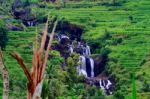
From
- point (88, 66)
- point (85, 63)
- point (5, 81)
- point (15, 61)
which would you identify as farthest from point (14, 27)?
point (5, 81)

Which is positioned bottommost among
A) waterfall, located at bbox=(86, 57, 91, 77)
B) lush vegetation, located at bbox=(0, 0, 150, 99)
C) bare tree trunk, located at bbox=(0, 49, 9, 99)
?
waterfall, located at bbox=(86, 57, 91, 77)

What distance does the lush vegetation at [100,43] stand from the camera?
35656mm

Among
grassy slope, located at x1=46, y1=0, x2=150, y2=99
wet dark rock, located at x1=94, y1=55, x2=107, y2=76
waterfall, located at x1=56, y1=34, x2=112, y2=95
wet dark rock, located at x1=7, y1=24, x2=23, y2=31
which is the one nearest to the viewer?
waterfall, located at x1=56, y1=34, x2=112, y2=95

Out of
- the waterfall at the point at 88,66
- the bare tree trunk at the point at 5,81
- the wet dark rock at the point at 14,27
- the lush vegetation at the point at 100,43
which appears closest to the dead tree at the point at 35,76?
the bare tree trunk at the point at 5,81

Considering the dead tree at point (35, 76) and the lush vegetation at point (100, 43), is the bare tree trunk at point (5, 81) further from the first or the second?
the lush vegetation at point (100, 43)

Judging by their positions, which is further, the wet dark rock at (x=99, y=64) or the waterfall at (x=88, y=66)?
the wet dark rock at (x=99, y=64)

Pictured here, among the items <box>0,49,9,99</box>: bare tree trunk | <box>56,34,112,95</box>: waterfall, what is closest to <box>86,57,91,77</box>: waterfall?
<box>56,34,112,95</box>: waterfall

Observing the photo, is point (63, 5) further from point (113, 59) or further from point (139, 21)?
point (113, 59)

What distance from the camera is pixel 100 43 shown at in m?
53.0

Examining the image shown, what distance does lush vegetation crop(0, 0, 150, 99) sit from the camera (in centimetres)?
3566

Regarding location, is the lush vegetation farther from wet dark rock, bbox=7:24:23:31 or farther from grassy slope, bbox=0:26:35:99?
wet dark rock, bbox=7:24:23:31

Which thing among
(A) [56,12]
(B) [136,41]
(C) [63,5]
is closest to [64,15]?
(A) [56,12]

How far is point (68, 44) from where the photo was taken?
52.2 metres

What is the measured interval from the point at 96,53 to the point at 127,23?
10.6 meters
